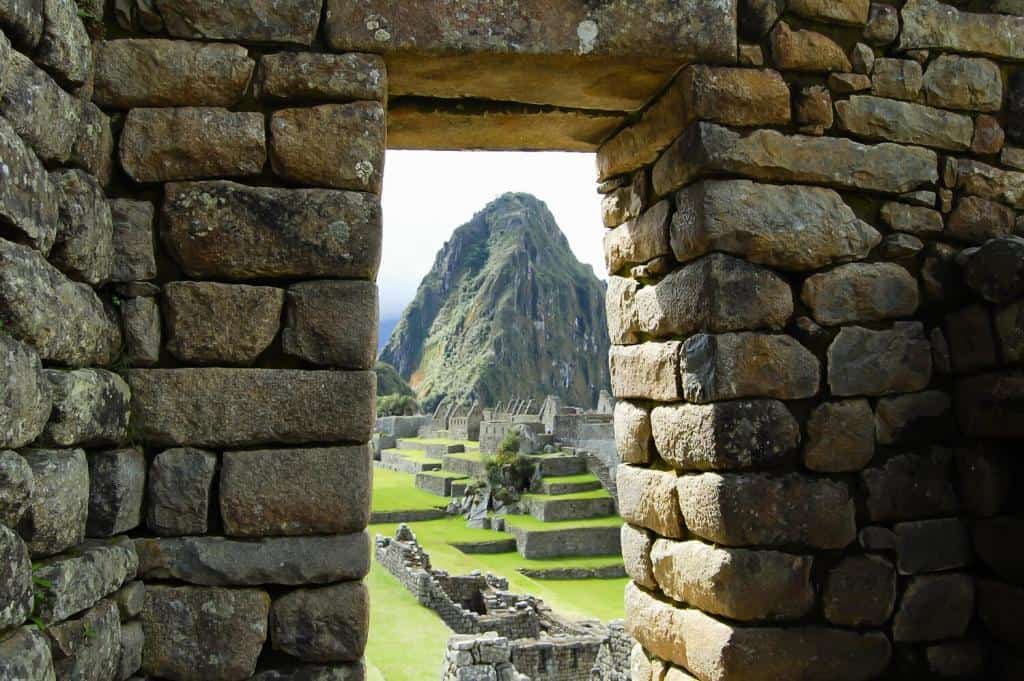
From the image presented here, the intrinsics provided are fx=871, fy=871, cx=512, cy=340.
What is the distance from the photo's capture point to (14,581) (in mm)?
2408

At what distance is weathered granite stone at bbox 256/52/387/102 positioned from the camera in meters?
3.47

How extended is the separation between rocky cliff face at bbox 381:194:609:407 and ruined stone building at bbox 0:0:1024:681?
103 meters

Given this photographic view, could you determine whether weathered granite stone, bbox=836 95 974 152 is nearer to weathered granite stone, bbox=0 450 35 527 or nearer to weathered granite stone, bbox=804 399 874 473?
weathered granite stone, bbox=804 399 874 473

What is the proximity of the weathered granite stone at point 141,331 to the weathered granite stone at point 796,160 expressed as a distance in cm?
230

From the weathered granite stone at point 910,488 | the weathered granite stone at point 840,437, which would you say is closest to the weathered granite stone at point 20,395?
the weathered granite stone at point 840,437

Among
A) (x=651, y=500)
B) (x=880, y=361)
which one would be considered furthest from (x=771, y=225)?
(x=651, y=500)

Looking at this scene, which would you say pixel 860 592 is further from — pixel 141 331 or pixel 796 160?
pixel 141 331

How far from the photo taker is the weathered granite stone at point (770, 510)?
3535mm

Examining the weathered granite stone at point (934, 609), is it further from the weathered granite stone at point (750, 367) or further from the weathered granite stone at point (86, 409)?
the weathered granite stone at point (86, 409)

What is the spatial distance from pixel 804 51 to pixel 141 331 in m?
3.05

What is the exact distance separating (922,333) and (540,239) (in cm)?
13884

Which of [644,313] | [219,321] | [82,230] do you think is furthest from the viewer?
[644,313]

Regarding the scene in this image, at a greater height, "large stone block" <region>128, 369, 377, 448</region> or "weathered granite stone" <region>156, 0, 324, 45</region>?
"weathered granite stone" <region>156, 0, 324, 45</region>

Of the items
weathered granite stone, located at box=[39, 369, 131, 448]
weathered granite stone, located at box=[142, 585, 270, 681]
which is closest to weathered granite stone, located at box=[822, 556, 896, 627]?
weathered granite stone, located at box=[142, 585, 270, 681]
